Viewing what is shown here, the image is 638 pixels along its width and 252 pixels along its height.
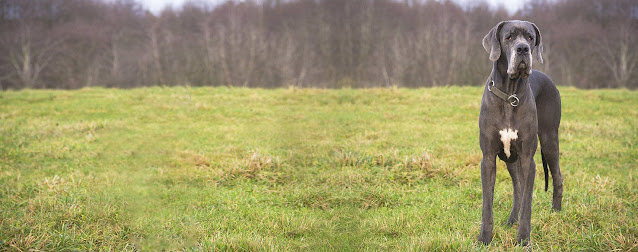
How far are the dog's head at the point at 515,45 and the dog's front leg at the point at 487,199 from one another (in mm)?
870

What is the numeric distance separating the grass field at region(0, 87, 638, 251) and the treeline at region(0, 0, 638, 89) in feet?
11.0

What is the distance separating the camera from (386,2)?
790 inches

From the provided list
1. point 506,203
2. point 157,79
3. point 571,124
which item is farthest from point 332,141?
point 157,79

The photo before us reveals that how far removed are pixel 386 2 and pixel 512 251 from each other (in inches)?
675

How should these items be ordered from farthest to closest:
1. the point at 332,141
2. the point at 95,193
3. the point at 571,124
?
the point at 571,124
the point at 332,141
the point at 95,193

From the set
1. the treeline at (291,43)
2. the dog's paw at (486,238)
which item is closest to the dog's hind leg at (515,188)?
the dog's paw at (486,238)

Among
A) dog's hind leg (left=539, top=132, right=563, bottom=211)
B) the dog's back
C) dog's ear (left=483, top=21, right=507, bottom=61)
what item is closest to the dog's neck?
dog's ear (left=483, top=21, right=507, bottom=61)

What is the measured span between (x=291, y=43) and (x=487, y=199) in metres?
21.8

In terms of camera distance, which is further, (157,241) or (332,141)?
(332,141)

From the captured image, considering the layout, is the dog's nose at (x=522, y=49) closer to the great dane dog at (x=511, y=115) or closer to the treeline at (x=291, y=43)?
the great dane dog at (x=511, y=115)

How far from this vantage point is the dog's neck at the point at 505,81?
4.40 m

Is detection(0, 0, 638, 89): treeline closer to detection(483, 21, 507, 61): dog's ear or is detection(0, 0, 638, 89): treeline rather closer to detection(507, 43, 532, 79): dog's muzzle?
detection(483, 21, 507, 61): dog's ear

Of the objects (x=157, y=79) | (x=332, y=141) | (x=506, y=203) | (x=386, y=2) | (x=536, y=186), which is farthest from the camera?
(x=157, y=79)

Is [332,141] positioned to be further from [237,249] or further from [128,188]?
[237,249]
